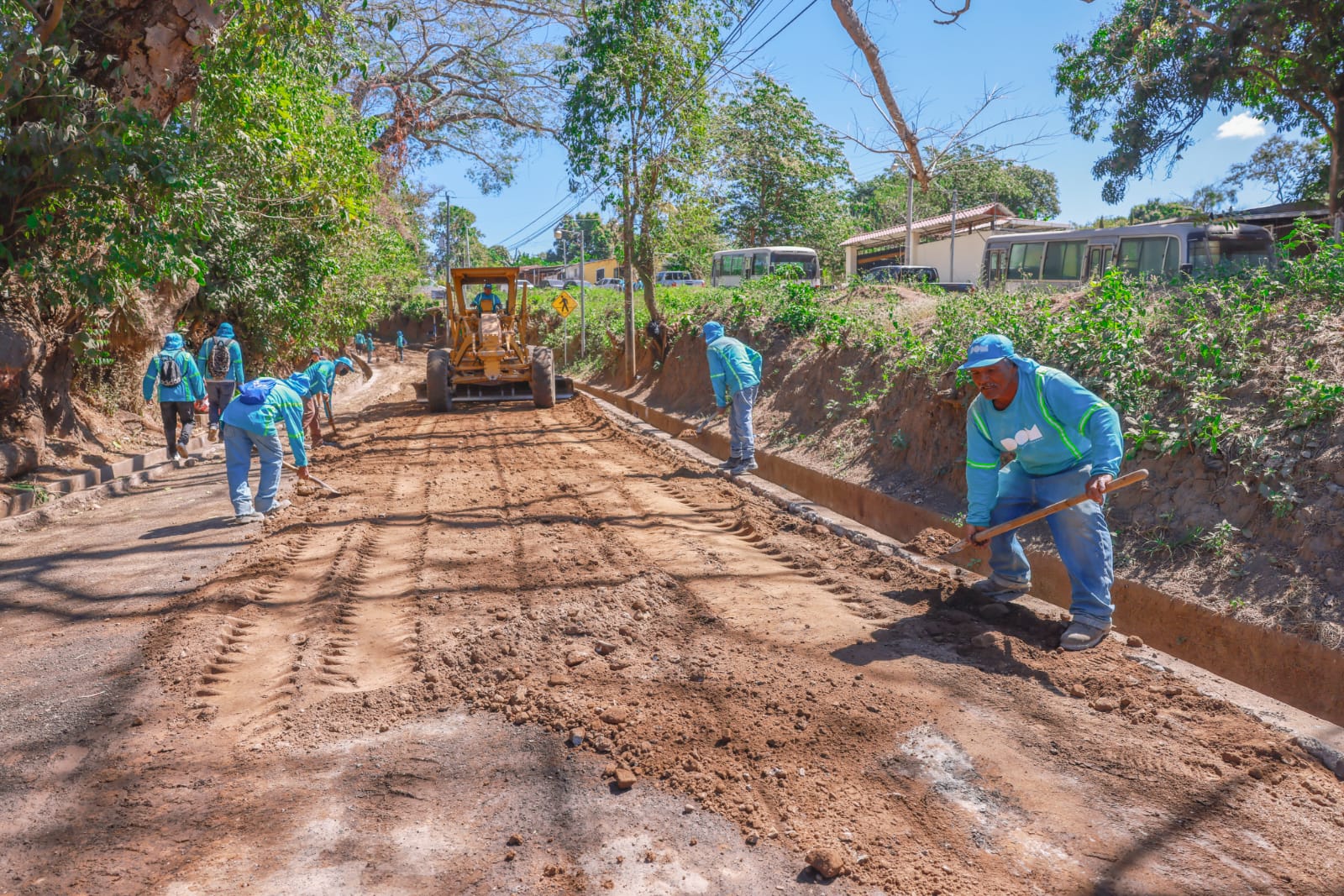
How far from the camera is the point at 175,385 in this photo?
36.4 feet

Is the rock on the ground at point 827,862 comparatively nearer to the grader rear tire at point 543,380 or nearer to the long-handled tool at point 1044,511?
the long-handled tool at point 1044,511

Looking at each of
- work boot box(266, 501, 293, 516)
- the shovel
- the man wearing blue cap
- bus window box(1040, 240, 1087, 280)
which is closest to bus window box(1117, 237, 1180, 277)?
bus window box(1040, 240, 1087, 280)

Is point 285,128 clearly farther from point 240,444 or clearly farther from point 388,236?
point 388,236

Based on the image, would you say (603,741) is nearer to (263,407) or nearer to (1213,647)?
(1213,647)

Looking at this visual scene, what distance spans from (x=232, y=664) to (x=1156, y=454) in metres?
6.02

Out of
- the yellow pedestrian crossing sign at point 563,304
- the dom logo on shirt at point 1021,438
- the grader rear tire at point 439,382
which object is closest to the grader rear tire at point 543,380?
the grader rear tire at point 439,382

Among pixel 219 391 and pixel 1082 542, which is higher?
pixel 219 391

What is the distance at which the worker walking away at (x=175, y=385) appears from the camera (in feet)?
35.7

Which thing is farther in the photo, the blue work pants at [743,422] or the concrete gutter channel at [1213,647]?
the blue work pants at [743,422]

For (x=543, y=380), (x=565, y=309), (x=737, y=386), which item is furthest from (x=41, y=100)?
(x=565, y=309)

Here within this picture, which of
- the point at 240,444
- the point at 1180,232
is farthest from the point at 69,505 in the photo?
the point at 1180,232

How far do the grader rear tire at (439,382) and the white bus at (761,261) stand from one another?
13966mm

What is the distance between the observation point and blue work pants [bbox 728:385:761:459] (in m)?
10.5

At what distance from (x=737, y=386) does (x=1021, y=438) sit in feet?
18.3
